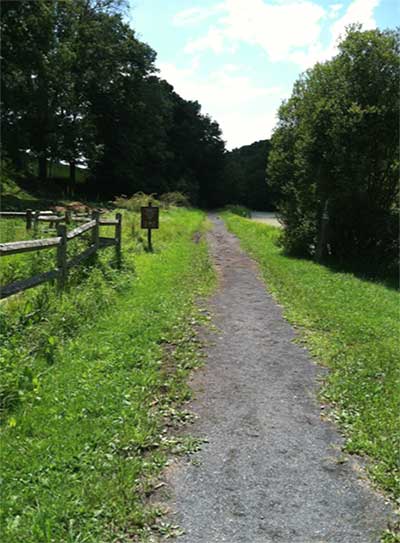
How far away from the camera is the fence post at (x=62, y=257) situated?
785 centimetres

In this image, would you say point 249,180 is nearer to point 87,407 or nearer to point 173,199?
point 173,199

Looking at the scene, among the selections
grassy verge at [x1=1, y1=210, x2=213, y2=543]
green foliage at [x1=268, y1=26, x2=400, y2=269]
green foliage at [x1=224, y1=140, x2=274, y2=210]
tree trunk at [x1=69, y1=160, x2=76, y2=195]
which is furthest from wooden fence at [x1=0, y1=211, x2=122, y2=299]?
green foliage at [x1=224, y1=140, x2=274, y2=210]

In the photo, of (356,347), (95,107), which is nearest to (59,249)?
(356,347)

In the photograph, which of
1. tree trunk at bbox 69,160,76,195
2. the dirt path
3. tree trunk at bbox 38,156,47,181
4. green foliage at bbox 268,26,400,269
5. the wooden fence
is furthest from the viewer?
tree trunk at bbox 69,160,76,195

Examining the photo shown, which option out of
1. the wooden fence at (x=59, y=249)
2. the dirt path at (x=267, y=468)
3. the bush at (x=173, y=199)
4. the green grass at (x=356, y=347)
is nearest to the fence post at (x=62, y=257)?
the wooden fence at (x=59, y=249)

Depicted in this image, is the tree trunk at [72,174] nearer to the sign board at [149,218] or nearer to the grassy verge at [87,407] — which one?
the sign board at [149,218]

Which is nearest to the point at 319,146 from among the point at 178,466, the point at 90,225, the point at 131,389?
the point at 90,225

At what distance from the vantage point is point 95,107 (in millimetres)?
48906

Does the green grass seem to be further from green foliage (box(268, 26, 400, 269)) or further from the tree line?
the tree line

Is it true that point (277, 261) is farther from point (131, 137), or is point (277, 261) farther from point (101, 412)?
point (131, 137)

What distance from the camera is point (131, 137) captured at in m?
50.9

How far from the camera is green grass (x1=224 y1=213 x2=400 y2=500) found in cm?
412

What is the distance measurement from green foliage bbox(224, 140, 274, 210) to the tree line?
12.7 feet

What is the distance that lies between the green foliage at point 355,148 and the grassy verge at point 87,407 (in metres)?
7.52
